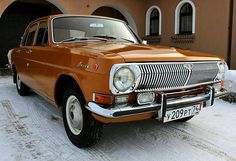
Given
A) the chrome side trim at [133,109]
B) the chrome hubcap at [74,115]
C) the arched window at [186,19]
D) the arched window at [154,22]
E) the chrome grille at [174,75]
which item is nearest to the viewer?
the chrome side trim at [133,109]

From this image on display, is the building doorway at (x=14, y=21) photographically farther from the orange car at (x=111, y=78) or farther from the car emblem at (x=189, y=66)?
the car emblem at (x=189, y=66)

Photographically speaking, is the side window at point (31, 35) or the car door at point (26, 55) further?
the side window at point (31, 35)

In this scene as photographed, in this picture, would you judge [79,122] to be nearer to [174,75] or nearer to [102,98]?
[102,98]

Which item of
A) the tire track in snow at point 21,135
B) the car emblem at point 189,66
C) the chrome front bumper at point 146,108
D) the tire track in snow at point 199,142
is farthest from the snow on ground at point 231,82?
the tire track in snow at point 21,135

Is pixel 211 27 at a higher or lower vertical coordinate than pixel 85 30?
higher

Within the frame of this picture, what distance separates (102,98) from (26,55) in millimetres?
2890

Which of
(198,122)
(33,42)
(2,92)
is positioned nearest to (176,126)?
(198,122)

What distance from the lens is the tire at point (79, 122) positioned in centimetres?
300

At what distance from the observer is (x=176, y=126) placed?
409cm

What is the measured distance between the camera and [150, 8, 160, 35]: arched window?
1329 centimetres

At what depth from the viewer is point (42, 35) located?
444 cm

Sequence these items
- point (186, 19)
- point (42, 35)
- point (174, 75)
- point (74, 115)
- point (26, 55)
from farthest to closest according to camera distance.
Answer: point (186, 19)
point (26, 55)
point (42, 35)
point (74, 115)
point (174, 75)

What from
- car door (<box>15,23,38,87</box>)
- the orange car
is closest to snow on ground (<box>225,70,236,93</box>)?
the orange car

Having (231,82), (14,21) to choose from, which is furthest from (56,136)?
(14,21)
